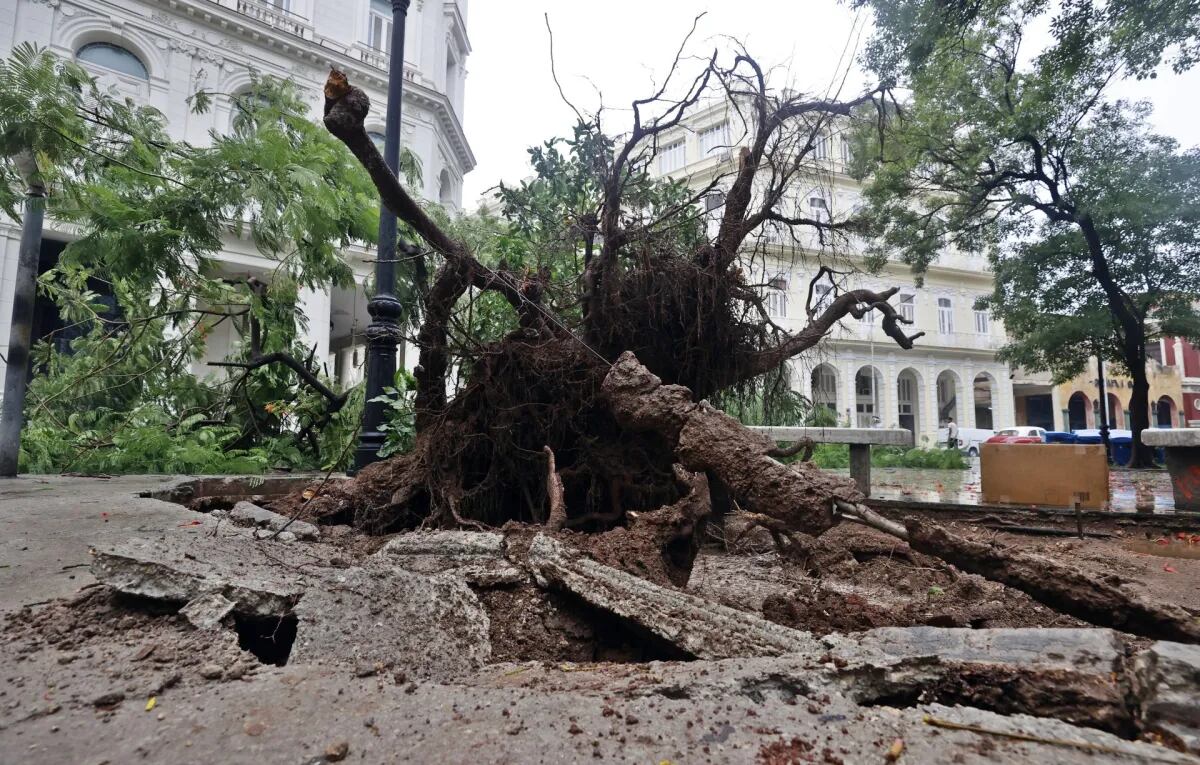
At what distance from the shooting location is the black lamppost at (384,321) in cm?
535

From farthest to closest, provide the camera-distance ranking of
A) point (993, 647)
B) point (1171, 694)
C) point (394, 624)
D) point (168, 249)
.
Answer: point (168, 249)
point (394, 624)
point (993, 647)
point (1171, 694)

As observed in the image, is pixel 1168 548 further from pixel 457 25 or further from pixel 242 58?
pixel 457 25

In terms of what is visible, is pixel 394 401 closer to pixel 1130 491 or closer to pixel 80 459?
pixel 80 459

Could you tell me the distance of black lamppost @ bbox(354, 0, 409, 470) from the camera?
211 inches

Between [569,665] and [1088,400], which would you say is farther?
[1088,400]

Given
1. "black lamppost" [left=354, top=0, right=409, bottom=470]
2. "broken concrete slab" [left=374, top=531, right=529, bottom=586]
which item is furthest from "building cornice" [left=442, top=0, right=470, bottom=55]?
"broken concrete slab" [left=374, top=531, right=529, bottom=586]

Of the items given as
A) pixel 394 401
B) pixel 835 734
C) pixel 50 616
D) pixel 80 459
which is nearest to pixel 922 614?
pixel 835 734

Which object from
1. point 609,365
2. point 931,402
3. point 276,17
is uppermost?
point 276,17

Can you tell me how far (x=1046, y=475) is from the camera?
6.25 meters

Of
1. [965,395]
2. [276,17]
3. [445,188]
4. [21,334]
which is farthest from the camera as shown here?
[965,395]

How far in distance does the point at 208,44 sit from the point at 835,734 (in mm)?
20810

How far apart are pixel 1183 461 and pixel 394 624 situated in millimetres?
7889

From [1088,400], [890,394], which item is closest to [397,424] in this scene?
[890,394]

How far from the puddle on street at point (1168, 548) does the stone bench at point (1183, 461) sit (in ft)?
4.39
